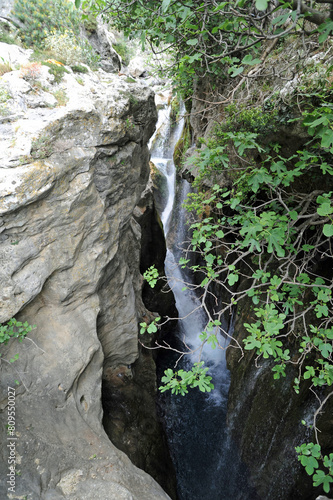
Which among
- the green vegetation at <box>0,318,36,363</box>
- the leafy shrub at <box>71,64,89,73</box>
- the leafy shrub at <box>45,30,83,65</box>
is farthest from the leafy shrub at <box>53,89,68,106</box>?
the green vegetation at <box>0,318,36,363</box>

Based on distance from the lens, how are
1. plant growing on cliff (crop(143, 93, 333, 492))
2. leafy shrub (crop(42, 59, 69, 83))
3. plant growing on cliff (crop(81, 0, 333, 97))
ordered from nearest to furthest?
1. plant growing on cliff (crop(81, 0, 333, 97))
2. plant growing on cliff (crop(143, 93, 333, 492))
3. leafy shrub (crop(42, 59, 69, 83))

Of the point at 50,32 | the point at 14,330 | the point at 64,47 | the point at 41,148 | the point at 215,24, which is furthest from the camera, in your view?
the point at 50,32

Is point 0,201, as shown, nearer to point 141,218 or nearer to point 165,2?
point 165,2

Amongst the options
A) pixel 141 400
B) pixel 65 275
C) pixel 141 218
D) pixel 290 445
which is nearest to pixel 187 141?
pixel 141 218

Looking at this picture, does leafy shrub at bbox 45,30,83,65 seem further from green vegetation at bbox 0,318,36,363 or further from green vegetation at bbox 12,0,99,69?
green vegetation at bbox 0,318,36,363

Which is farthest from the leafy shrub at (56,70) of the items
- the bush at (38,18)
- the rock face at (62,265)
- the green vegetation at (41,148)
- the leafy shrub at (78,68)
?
the green vegetation at (41,148)

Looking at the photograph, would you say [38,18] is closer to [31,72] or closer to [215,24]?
[31,72]

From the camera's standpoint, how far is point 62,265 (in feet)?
14.9

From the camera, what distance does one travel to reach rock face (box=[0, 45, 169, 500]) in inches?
148

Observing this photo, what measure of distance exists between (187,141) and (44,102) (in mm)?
6885

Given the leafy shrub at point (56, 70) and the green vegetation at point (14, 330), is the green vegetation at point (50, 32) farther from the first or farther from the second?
the green vegetation at point (14, 330)

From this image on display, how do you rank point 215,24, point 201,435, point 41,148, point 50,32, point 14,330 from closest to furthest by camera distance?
point 41,148 < point 14,330 < point 215,24 < point 50,32 < point 201,435

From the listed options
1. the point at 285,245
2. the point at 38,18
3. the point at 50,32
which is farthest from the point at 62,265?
the point at 38,18

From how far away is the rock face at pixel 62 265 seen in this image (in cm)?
377
